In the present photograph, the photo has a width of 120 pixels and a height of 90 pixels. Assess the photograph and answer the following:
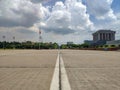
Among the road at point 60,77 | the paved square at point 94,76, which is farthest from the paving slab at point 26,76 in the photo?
the paved square at point 94,76

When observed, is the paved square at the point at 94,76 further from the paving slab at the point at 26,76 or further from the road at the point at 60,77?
the paving slab at the point at 26,76

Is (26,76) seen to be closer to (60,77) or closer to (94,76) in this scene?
(60,77)

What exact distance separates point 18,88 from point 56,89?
123cm

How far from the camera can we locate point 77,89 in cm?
749

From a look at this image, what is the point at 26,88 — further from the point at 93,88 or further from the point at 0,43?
the point at 0,43

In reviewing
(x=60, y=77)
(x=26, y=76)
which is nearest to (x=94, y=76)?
(x=60, y=77)

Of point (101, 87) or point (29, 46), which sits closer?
point (101, 87)

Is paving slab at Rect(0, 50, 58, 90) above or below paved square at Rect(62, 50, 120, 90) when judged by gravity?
below

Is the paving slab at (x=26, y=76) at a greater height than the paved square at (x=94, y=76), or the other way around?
the paved square at (x=94, y=76)

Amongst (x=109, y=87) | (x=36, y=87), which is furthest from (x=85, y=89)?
(x=36, y=87)

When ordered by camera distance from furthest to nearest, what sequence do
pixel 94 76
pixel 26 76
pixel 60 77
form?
pixel 26 76 → pixel 94 76 → pixel 60 77

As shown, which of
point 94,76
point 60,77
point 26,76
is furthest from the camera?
point 26,76

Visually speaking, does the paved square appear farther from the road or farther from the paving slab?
the paving slab

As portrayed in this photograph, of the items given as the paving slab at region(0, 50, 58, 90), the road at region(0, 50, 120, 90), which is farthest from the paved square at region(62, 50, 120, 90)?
the paving slab at region(0, 50, 58, 90)
